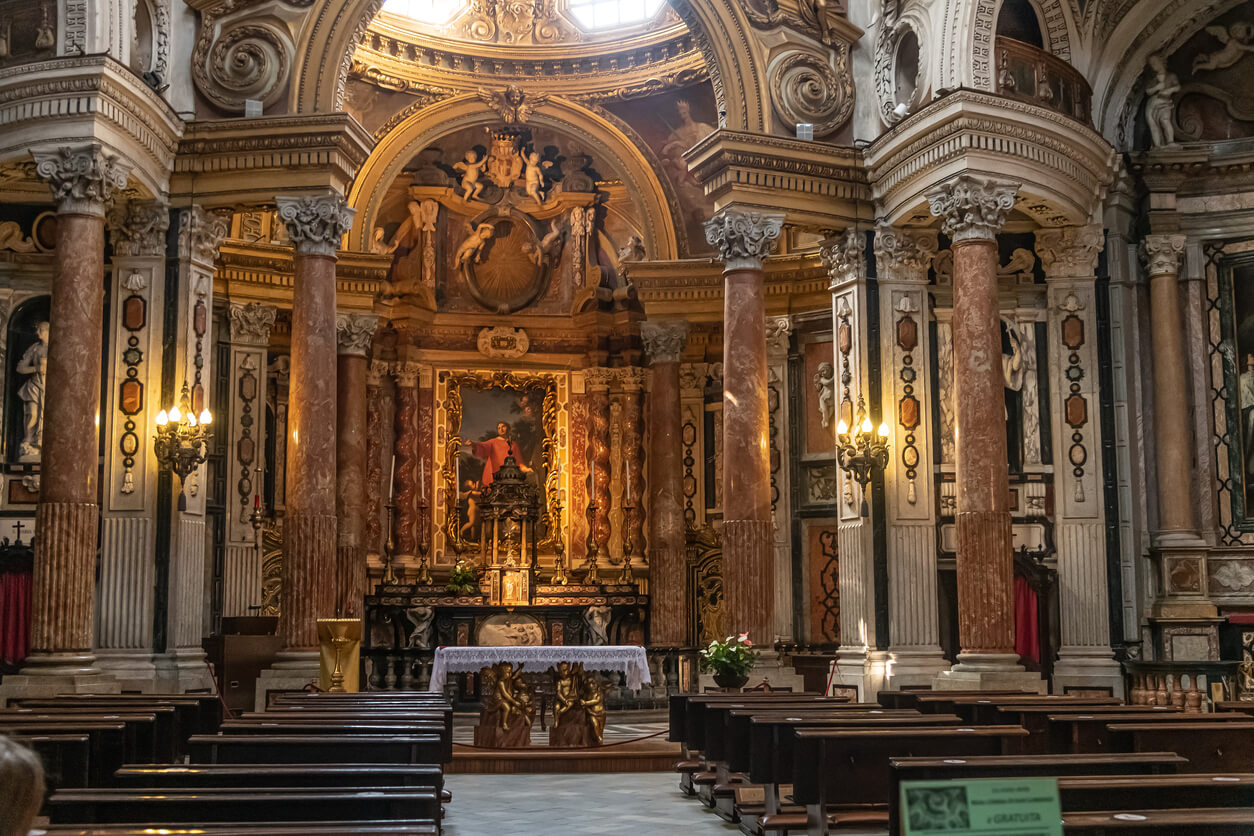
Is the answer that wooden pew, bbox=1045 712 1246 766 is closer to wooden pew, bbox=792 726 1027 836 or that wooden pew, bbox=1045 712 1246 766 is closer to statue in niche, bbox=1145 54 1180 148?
wooden pew, bbox=792 726 1027 836

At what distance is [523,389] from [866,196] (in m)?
9.58

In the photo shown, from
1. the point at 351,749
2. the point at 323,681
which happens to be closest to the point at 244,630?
the point at 323,681

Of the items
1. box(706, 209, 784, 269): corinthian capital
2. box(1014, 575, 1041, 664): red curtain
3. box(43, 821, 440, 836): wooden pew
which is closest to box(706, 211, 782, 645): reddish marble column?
box(706, 209, 784, 269): corinthian capital

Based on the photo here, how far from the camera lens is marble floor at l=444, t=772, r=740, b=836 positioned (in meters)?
10.8

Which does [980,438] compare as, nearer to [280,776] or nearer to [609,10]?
[280,776]

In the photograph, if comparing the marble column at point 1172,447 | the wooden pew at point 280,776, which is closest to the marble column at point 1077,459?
the marble column at point 1172,447

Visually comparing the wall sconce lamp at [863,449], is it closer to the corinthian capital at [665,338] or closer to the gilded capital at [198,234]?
the corinthian capital at [665,338]

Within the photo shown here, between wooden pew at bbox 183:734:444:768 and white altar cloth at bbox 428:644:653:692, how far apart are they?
6.97m

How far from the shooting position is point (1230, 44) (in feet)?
64.2

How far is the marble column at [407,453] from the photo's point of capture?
991 inches

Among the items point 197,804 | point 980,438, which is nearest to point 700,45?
point 980,438

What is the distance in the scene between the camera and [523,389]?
2650cm

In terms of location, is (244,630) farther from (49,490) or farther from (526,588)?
(526,588)

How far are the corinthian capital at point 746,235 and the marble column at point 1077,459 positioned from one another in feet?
11.8
